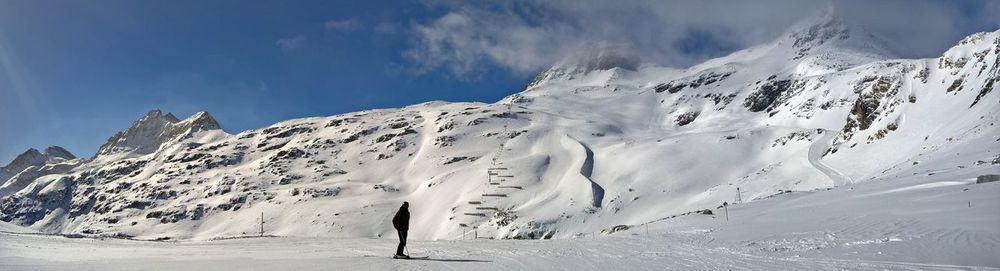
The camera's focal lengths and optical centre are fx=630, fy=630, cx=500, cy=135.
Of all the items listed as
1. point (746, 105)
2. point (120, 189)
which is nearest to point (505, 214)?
point (746, 105)

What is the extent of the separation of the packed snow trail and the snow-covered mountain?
1.02ft

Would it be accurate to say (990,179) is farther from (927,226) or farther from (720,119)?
(720,119)

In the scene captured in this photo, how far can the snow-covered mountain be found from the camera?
238 ft

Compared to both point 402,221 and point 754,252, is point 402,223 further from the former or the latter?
point 754,252

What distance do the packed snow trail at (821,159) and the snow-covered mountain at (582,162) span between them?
310mm

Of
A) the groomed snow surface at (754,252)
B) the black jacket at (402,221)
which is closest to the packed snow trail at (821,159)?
the groomed snow surface at (754,252)

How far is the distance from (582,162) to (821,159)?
41.2m

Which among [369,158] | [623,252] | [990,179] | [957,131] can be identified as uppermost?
[369,158]

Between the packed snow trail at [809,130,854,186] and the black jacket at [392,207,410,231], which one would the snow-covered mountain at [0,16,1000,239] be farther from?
the black jacket at [392,207,410,231]

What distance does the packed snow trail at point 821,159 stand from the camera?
68031 millimetres

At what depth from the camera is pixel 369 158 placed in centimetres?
16688

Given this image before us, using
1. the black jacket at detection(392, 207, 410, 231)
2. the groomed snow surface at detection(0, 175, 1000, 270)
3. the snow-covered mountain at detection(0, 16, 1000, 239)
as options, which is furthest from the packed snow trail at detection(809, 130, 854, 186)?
the black jacket at detection(392, 207, 410, 231)

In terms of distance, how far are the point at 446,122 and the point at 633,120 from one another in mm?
57678

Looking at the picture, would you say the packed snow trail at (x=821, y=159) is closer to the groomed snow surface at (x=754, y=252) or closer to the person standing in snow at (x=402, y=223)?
the groomed snow surface at (x=754, y=252)
